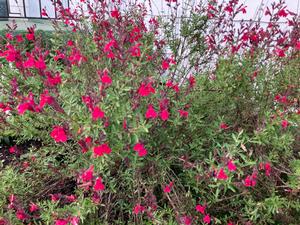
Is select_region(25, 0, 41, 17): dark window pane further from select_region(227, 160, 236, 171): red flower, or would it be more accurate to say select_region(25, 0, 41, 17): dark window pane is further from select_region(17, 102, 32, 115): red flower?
select_region(227, 160, 236, 171): red flower

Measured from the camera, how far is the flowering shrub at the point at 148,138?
4.89ft

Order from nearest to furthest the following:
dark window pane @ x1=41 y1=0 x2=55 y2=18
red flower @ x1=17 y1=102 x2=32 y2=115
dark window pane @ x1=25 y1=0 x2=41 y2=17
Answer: red flower @ x1=17 y1=102 x2=32 y2=115 → dark window pane @ x1=41 y1=0 x2=55 y2=18 → dark window pane @ x1=25 y1=0 x2=41 y2=17

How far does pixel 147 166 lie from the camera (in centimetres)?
190

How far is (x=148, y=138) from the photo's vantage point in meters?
1.83

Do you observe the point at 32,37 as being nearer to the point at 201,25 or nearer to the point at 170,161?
the point at 170,161

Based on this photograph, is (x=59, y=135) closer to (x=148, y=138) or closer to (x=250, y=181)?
(x=148, y=138)

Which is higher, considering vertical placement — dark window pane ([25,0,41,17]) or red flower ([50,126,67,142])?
dark window pane ([25,0,41,17])

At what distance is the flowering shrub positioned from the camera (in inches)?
58.6

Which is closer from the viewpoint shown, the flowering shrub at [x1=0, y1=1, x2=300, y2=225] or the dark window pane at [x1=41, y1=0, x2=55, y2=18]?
the flowering shrub at [x1=0, y1=1, x2=300, y2=225]

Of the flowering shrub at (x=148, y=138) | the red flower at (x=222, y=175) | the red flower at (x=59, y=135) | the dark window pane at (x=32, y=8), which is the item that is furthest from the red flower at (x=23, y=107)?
the dark window pane at (x=32, y=8)

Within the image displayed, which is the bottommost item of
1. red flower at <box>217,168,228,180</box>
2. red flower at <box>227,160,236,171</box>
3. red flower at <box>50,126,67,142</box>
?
red flower at <box>217,168,228,180</box>

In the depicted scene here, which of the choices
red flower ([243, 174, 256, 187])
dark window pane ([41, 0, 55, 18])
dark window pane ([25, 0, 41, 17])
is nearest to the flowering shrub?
red flower ([243, 174, 256, 187])

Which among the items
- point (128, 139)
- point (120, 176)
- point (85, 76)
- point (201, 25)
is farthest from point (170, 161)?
point (201, 25)

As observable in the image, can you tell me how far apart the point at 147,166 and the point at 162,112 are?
0.50 meters
